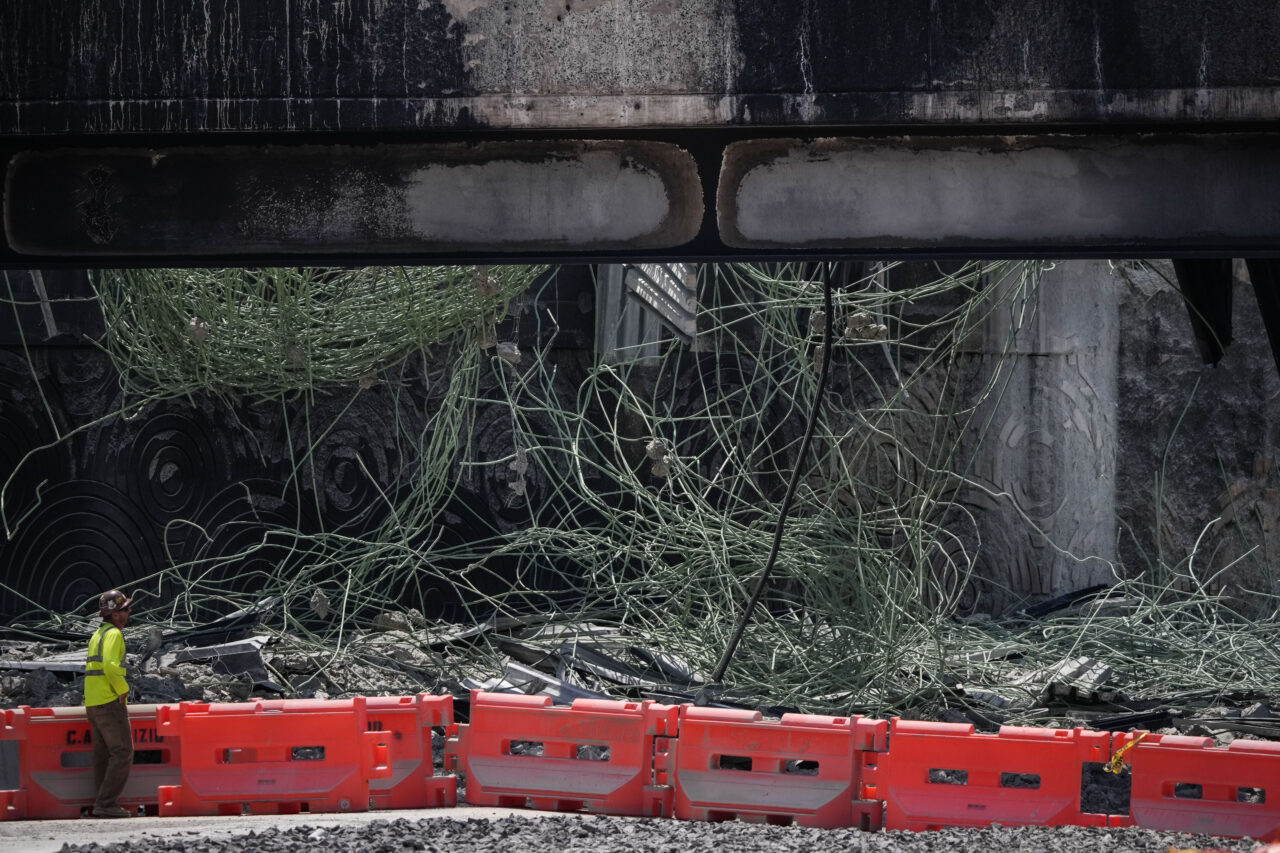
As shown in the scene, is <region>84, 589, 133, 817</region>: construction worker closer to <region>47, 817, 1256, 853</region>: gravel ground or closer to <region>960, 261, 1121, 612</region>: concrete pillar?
<region>47, 817, 1256, 853</region>: gravel ground

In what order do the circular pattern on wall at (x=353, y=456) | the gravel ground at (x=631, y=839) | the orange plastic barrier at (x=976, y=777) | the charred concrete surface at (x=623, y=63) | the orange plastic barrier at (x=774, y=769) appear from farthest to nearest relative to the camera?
the circular pattern on wall at (x=353, y=456)
the orange plastic barrier at (x=774, y=769)
the orange plastic barrier at (x=976, y=777)
the gravel ground at (x=631, y=839)
the charred concrete surface at (x=623, y=63)

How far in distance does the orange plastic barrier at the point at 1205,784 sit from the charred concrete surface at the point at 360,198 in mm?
3054

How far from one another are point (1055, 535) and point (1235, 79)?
769cm

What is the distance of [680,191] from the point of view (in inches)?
170

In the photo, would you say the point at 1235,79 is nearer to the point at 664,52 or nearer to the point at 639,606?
the point at 664,52

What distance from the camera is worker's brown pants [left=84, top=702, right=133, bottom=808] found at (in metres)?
Answer: 5.55

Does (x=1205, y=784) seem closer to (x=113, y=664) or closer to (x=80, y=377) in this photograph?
(x=113, y=664)

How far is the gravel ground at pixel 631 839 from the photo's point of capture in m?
4.68

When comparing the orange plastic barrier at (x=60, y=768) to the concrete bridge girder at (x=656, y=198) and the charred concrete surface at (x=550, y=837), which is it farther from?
the concrete bridge girder at (x=656, y=198)

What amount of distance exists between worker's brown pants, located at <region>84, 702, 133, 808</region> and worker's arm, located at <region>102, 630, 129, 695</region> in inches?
3.6

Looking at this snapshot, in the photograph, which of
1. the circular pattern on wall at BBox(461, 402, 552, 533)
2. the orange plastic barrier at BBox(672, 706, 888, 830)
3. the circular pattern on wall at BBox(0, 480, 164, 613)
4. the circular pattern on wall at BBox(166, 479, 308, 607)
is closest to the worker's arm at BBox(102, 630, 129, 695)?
the orange plastic barrier at BBox(672, 706, 888, 830)

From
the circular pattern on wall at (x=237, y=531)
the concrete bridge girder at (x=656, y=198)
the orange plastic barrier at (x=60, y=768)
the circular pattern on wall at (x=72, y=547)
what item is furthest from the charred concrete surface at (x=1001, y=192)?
the circular pattern on wall at (x=72, y=547)

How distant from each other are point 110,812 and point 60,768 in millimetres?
348

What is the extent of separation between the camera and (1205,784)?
5.29 m
